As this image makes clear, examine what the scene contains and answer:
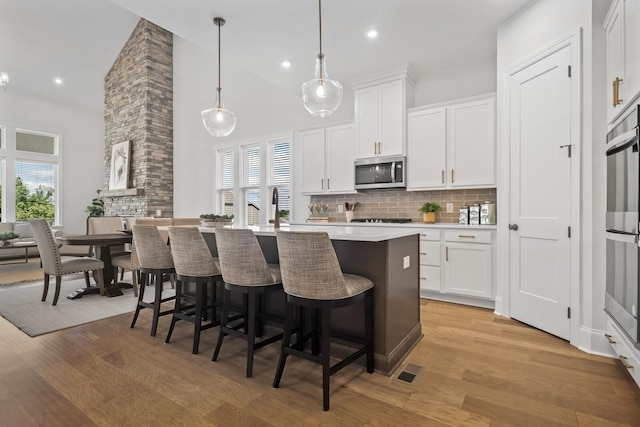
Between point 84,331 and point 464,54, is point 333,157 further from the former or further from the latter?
point 84,331

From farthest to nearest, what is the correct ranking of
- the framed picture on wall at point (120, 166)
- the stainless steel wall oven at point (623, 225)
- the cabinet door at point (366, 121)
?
the framed picture on wall at point (120, 166)
the cabinet door at point (366, 121)
the stainless steel wall oven at point (623, 225)

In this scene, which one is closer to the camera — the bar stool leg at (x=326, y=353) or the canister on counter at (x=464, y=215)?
the bar stool leg at (x=326, y=353)

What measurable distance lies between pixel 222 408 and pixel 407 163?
3.52m

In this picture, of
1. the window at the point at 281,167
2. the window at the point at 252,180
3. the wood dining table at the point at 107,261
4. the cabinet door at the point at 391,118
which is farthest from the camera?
the window at the point at 252,180

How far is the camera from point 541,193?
289 cm

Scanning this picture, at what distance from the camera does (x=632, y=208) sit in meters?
1.85

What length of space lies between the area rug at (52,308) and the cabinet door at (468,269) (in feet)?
11.5

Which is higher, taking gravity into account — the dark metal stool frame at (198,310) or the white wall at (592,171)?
the white wall at (592,171)

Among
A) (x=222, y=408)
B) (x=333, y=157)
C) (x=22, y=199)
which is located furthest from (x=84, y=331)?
(x=22, y=199)

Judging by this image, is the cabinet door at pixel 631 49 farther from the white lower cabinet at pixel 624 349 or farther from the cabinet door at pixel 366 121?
the cabinet door at pixel 366 121

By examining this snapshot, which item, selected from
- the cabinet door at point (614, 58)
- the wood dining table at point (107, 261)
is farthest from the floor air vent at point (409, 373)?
the wood dining table at point (107, 261)

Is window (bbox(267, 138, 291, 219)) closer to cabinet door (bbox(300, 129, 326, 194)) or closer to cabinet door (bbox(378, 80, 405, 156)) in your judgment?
cabinet door (bbox(300, 129, 326, 194))

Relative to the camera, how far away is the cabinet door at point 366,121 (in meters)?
4.54

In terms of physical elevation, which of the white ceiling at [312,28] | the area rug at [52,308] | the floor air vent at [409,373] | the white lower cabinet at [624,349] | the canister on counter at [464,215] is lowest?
the area rug at [52,308]
